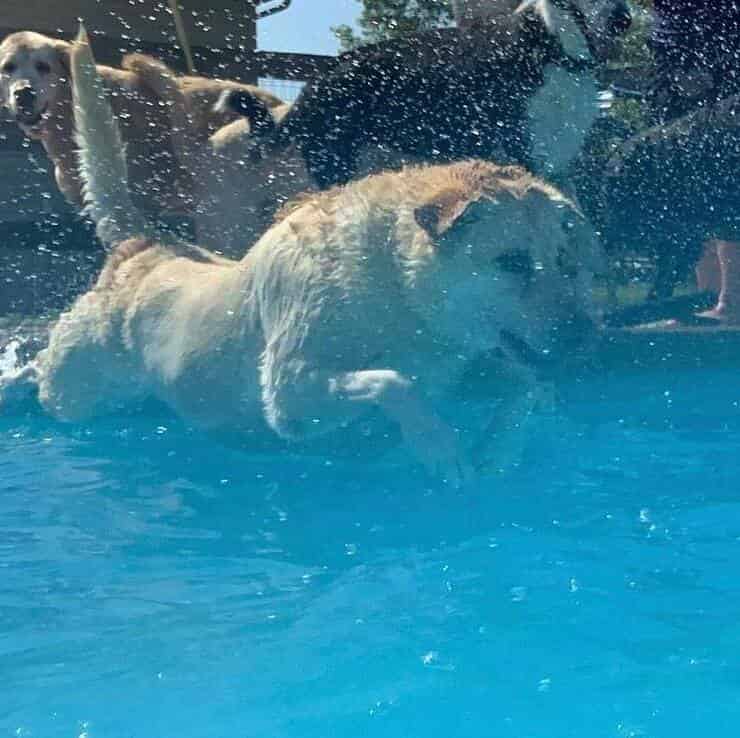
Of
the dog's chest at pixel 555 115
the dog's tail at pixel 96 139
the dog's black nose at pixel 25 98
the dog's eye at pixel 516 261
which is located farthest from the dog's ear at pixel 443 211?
the dog's black nose at pixel 25 98

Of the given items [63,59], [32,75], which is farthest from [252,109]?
[32,75]

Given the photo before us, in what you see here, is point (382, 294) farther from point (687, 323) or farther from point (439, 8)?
point (439, 8)

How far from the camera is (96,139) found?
4836 mm

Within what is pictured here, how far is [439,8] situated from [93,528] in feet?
18.8

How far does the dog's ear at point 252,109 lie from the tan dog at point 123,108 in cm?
12

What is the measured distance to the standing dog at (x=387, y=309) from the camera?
3.60m

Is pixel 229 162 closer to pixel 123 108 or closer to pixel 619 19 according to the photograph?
pixel 123 108

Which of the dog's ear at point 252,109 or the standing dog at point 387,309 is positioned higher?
the dog's ear at point 252,109

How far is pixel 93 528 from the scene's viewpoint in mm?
3584

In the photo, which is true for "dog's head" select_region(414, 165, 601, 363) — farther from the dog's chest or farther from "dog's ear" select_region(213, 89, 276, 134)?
"dog's ear" select_region(213, 89, 276, 134)

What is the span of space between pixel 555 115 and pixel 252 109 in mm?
1897

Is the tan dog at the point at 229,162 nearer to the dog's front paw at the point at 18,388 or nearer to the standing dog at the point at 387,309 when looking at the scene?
the dog's front paw at the point at 18,388

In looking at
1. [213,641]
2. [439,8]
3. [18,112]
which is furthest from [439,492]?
[439,8]

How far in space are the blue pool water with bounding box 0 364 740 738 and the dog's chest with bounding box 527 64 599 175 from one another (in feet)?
6.33
